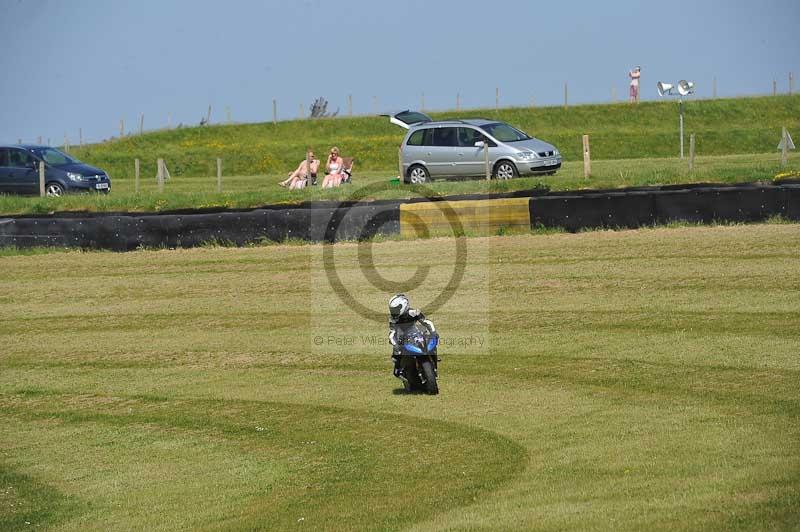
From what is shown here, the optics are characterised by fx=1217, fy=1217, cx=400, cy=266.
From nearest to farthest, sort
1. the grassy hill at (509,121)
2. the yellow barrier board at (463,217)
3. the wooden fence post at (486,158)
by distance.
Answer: the yellow barrier board at (463,217), the wooden fence post at (486,158), the grassy hill at (509,121)

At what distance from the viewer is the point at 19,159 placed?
3531 centimetres

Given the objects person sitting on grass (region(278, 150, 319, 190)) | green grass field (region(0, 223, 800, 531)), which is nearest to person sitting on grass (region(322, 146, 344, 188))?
person sitting on grass (region(278, 150, 319, 190))

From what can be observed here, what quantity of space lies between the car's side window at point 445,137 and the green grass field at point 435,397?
363 inches

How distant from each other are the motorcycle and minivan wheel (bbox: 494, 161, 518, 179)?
17.8 m

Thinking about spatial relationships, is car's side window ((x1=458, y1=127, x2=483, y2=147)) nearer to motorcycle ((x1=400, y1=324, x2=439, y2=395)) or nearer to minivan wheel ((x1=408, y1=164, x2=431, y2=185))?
minivan wheel ((x1=408, y1=164, x2=431, y2=185))

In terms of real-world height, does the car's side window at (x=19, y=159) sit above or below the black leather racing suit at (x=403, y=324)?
above

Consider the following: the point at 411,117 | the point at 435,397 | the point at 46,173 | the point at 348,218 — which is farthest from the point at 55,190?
the point at 435,397

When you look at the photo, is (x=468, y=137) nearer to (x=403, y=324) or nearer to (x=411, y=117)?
(x=411, y=117)

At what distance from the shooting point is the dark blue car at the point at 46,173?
113ft

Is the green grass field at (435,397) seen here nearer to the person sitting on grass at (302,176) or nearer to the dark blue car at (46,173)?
the person sitting on grass at (302,176)

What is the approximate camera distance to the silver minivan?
30.4 meters

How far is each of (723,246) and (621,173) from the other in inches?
356

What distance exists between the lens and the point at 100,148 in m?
60.0

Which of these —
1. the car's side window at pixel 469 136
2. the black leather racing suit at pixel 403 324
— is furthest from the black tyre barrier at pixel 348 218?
the black leather racing suit at pixel 403 324
